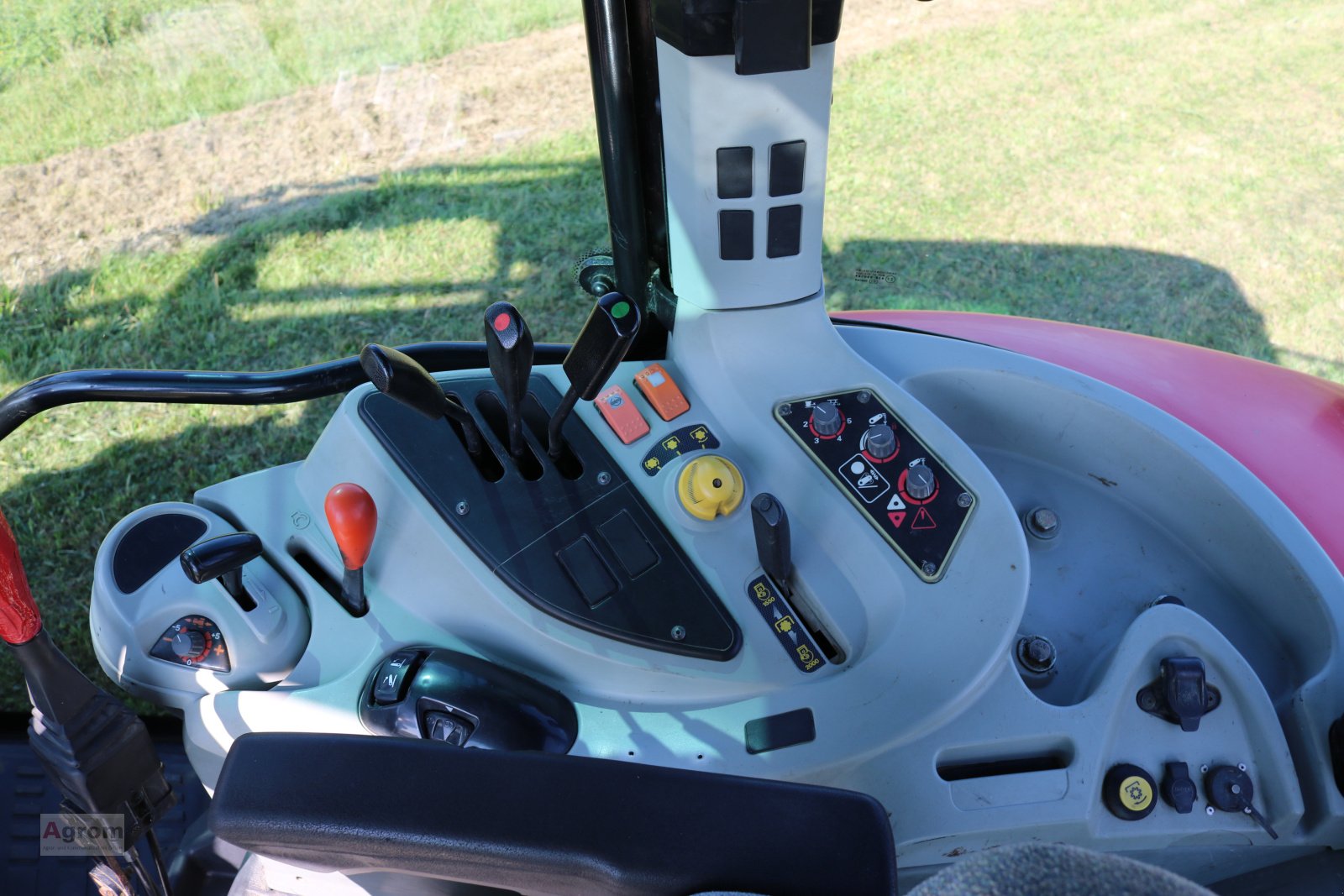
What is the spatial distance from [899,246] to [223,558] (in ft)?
7.48

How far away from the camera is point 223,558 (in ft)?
3.33

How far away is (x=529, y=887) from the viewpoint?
792 millimetres

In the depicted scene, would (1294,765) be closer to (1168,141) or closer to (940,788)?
(940,788)

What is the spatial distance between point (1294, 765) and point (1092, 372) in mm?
527

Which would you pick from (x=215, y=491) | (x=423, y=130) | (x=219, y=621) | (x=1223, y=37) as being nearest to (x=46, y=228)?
(x=423, y=130)

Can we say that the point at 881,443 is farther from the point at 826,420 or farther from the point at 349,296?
the point at 349,296

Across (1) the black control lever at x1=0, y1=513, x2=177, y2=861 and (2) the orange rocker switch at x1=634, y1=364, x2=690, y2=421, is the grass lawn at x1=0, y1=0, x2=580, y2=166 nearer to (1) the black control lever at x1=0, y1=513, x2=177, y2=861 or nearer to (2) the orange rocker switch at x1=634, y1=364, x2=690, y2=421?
(1) the black control lever at x1=0, y1=513, x2=177, y2=861

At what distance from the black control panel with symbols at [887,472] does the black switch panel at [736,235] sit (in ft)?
0.60

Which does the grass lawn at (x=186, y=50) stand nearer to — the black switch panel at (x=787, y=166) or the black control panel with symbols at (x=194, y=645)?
the black control panel with symbols at (x=194, y=645)

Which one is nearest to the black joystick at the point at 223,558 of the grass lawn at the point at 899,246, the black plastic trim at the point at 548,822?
the black plastic trim at the point at 548,822

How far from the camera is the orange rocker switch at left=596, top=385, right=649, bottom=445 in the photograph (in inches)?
44.6

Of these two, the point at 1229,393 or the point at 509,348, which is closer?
the point at 509,348

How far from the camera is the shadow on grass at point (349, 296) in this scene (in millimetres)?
2131

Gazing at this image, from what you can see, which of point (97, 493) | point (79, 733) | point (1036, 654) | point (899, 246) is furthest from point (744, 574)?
point (899, 246)
